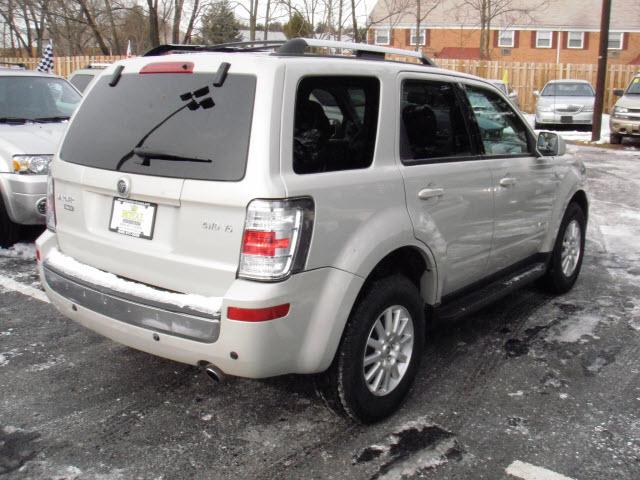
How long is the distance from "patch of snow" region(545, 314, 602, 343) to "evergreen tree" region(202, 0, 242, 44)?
22.1 m

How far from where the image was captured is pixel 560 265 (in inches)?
214

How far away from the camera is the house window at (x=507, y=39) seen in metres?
42.5

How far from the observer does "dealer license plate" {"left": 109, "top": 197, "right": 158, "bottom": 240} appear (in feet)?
10.2

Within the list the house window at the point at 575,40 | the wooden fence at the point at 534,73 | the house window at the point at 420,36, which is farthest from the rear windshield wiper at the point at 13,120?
the house window at the point at 575,40

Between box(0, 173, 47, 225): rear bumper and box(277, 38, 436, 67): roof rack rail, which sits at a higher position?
box(277, 38, 436, 67): roof rack rail

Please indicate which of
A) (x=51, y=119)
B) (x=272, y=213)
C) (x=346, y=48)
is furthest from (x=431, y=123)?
(x=51, y=119)

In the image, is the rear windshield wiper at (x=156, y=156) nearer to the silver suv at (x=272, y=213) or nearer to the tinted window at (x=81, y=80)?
the silver suv at (x=272, y=213)

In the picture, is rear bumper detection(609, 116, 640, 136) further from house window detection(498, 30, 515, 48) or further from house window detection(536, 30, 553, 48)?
house window detection(498, 30, 515, 48)

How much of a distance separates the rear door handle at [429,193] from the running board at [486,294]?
709 mm

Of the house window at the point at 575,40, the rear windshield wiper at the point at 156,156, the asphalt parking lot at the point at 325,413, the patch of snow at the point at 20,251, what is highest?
the house window at the point at 575,40

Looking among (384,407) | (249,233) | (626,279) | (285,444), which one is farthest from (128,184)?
(626,279)

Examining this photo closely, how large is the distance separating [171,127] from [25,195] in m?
3.75

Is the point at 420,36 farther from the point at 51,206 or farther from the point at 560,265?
the point at 51,206

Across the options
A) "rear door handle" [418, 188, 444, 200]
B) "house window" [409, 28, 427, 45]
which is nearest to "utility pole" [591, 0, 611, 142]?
"rear door handle" [418, 188, 444, 200]
